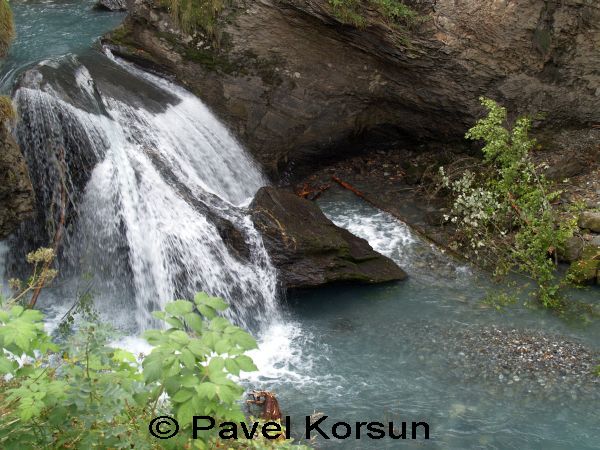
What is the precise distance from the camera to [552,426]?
608cm

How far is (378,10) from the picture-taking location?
9.62 metres

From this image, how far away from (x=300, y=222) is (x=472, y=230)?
244 cm

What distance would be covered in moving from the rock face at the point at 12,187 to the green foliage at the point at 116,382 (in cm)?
354

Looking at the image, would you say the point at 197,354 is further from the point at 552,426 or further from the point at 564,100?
the point at 564,100

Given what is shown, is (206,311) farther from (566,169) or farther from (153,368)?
(566,169)

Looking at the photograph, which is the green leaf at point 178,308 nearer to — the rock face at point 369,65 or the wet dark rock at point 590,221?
the wet dark rock at point 590,221

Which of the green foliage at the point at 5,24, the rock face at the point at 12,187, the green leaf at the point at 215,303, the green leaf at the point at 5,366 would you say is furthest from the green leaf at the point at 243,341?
the green foliage at the point at 5,24

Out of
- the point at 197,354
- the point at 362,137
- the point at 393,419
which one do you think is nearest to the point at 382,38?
the point at 362,137

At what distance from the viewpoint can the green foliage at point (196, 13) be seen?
990 centimetres

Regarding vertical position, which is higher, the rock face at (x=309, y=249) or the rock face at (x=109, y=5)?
the rock face at (x=109, y=5)

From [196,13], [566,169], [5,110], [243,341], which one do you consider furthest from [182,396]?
[566,169]

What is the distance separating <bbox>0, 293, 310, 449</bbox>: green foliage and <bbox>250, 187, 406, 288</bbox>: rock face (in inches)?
180

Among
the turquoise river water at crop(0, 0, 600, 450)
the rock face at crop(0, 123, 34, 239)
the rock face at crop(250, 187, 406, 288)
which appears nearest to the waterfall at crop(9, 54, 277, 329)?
the rock face at crop(250, 187, 406, 288)

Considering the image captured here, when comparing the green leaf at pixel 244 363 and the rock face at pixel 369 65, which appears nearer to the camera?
the green leaf at pixel 244 363
